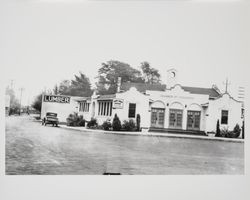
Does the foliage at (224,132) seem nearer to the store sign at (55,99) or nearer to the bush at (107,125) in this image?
the bush at (107,125)

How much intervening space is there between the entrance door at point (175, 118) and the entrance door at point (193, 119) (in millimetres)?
132

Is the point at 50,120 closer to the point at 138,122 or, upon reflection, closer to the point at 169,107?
the point at 138,122

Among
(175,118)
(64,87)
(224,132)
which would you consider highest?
(64,87)

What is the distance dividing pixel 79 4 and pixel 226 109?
2.65 metres

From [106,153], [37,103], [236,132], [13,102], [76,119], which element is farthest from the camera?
[236,132]

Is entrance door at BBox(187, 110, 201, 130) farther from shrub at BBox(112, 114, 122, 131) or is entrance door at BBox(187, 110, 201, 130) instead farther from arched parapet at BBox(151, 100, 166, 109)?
shrub at BBox(112, 114, 122, 131)

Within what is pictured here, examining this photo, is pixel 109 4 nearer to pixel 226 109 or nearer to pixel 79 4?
pixel 79 4

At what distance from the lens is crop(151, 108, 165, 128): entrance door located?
206 inches

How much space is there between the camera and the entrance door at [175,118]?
17.3 feet

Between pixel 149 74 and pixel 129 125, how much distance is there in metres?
0.79

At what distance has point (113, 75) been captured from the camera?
5004 mm

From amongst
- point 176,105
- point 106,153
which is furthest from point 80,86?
point 176,105

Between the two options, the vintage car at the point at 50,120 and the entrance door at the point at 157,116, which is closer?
the vintage car at the point at 50,120

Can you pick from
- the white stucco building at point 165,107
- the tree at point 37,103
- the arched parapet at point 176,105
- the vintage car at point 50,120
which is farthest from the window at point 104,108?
the arched parapet at point 176,105
